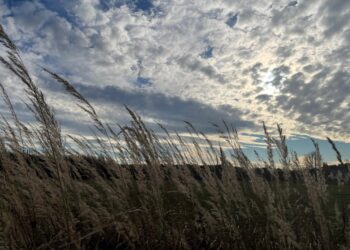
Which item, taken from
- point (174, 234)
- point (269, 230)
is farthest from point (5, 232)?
point (269, 230)

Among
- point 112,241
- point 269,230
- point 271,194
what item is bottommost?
point 112,241

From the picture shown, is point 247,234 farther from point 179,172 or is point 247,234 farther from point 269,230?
point 179,172

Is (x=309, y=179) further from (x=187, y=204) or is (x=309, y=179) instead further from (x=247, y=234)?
(x=187, y=204)

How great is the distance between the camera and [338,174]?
4.33 m

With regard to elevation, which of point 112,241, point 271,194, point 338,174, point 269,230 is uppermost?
point 338,174

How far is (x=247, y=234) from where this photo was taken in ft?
10.9

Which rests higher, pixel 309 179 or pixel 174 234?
pixel 309 179

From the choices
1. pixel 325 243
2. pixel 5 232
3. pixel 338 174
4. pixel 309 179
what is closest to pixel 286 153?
pixel 309 179

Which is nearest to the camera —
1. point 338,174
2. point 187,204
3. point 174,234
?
point 174,234

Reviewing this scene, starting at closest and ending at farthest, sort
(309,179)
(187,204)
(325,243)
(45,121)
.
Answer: (45,121), (325,243), (309,179), (187,204)

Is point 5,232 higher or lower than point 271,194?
lower

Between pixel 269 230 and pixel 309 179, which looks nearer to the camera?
pixel 309 179

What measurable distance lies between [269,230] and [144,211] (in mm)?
991

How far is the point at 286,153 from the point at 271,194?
0.44 metres
